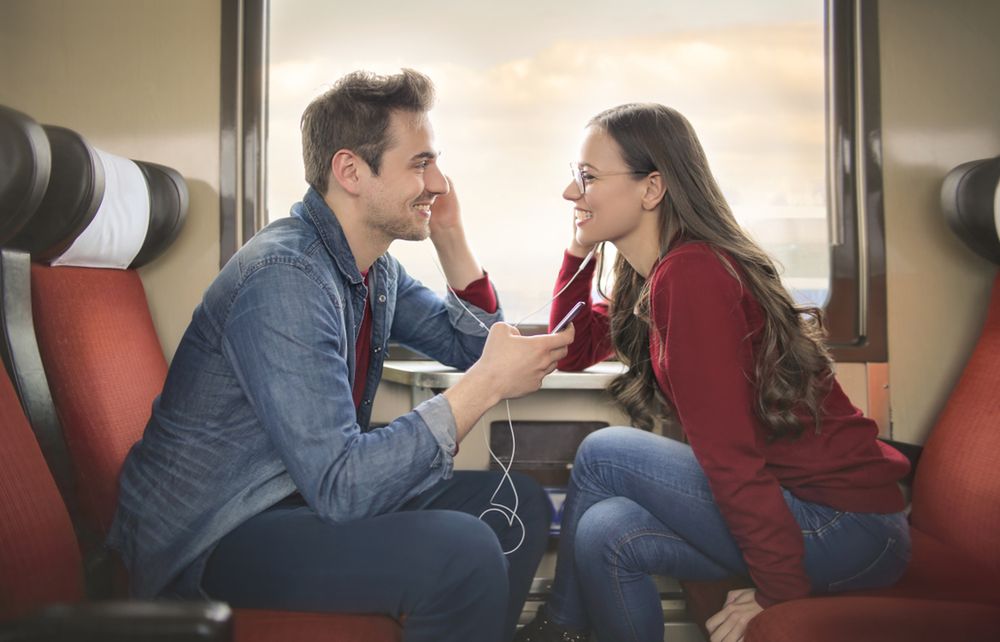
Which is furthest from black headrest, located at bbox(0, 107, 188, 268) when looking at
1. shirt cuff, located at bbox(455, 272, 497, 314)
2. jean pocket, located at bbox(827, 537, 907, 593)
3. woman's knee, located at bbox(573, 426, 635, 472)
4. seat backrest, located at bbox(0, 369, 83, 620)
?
jean pocket, located at bbox(827, 537, 907, 593)

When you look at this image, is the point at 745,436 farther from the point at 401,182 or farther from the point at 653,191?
the point at 401,182

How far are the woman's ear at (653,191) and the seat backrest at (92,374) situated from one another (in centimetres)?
100

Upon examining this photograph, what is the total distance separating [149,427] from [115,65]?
1.04m

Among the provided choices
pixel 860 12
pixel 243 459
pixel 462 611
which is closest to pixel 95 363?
pixel 243 459

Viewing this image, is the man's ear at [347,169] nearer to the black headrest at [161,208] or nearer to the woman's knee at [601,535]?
the black headrest at [161,208]

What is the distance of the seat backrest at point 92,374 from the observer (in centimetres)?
127

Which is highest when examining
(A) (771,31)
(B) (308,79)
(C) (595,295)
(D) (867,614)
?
(A) (771,31)

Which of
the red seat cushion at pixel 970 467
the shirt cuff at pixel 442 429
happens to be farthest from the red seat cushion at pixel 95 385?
the red seat cushion at pixel 970 467

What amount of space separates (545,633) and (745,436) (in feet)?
1.83

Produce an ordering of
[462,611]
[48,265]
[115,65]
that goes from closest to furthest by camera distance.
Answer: [462,611] < [48,265] < [115,65]

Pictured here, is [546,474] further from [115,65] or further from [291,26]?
[115,65]

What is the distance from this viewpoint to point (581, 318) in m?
1.74

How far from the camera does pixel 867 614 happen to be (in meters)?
1.15

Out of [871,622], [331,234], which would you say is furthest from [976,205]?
[331,234]
